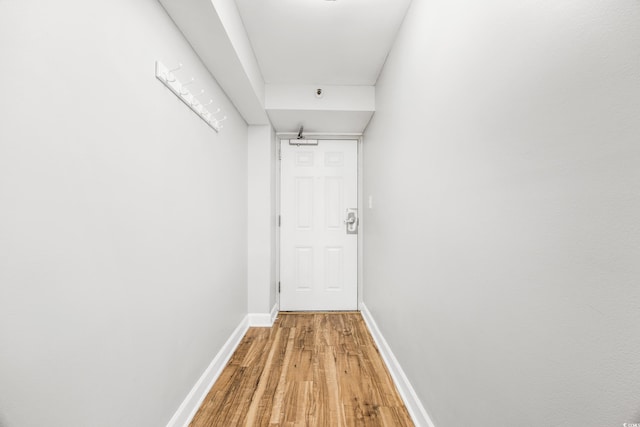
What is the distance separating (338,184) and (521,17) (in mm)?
2654

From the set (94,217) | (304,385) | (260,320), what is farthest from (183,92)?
(260,320)

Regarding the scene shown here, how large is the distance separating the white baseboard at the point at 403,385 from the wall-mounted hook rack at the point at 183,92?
6.53 feet

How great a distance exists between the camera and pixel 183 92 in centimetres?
147

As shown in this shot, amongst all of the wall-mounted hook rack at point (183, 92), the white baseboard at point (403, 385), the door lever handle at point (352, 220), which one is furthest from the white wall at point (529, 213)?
the door lever handle at point (352, 220)

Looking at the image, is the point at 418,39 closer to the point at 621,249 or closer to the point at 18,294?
the point at 621,249

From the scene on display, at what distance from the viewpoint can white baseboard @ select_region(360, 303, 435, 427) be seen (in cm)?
147

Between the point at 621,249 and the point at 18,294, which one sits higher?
the point at 621,249

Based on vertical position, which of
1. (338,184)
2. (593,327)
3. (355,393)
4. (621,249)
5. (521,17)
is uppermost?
(521,17)

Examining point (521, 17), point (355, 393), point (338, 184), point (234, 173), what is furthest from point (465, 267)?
point (338, 184)

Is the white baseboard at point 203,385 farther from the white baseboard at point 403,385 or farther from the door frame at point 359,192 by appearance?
the white baseboard at point 403,385

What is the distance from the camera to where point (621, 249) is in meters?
0.52

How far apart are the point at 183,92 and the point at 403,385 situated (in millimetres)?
2079

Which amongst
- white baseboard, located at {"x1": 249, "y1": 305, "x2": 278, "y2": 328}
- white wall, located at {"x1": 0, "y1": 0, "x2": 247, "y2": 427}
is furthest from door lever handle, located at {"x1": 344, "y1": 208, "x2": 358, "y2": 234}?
white wall, located at {"x1": 0, "y1": 0, "x2": 247, "y2": 427}

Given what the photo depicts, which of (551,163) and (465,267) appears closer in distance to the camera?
(551,163)
